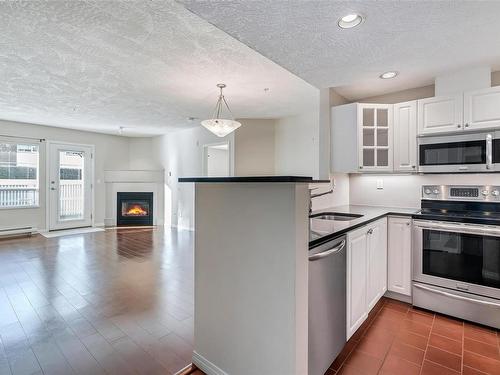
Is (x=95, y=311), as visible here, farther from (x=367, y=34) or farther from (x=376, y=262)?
(x=367, y=34)

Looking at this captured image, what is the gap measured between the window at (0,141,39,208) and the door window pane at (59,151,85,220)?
52cm

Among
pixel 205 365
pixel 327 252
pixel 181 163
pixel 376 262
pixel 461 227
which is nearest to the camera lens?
pixel 327 252

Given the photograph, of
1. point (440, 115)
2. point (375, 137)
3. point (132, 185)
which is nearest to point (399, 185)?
point (375, 137)

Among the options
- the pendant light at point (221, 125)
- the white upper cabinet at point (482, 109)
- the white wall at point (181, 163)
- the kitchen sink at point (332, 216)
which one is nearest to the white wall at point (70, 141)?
the white wall at point (181, 163)

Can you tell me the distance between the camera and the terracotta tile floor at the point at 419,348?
5.69ft

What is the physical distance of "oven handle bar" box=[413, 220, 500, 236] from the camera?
84.9 inches

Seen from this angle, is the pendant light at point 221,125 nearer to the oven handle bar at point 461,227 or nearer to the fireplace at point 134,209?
the oven handle bar at point 461,227

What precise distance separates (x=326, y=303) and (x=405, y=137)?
2.26m

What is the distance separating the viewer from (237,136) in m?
5.52

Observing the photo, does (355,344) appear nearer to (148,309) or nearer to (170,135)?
(148,309)

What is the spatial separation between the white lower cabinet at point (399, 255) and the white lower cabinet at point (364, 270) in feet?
0.27

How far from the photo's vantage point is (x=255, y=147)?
18.2ft

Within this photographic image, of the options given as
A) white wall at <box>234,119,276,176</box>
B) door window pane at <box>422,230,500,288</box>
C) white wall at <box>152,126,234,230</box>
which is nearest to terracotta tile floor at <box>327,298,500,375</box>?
door window pane at <box>422,230,500,288</box>

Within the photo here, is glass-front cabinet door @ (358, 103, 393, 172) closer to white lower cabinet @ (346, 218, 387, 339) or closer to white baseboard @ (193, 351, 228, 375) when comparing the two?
white lower cabinet @ (346, 218, 387, 339)
